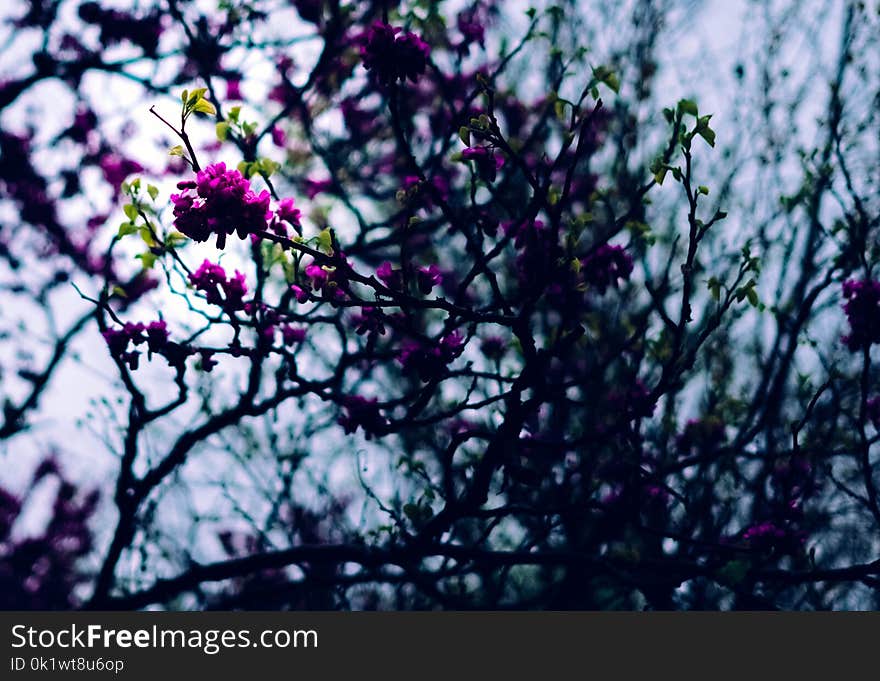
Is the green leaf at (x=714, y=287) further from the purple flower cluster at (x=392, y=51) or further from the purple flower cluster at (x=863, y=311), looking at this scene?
the purple flower cluster at (x=392, y=51)

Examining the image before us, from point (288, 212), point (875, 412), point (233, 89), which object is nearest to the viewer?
point (288, 212)

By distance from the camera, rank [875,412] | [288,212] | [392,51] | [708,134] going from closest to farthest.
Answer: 1. [708,134]
2. [392,51]
3. [288,212]
4. [875,412]

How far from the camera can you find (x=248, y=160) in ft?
13.9

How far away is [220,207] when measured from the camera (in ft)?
8.99

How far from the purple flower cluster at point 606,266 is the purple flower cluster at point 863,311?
1.14 meters

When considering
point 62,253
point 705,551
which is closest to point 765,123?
point 705,551

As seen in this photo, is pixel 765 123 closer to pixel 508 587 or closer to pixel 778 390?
pixel 778 390

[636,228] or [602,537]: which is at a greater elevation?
[636,228]

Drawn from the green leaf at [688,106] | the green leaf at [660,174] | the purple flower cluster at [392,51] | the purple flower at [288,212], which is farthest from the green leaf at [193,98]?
the green leaf at [688,106]

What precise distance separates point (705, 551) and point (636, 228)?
78.3 inches

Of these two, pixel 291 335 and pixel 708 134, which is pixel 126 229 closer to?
pixel 291 335

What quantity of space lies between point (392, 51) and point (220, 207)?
1042 mm

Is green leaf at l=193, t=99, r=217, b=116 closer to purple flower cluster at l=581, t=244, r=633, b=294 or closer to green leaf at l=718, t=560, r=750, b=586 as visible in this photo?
purple flower cluster at l=581, t=244, r=633, b=294

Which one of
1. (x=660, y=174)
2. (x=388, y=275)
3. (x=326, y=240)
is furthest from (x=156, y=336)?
(x=660, y=174)
